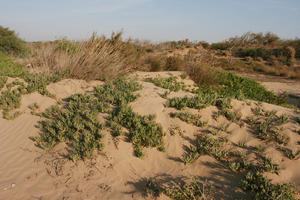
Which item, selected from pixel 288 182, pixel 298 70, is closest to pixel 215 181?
pixel 288 182

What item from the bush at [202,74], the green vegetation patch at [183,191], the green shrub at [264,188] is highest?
the bush at [202,74]

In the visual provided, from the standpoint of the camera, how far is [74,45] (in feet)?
24.8

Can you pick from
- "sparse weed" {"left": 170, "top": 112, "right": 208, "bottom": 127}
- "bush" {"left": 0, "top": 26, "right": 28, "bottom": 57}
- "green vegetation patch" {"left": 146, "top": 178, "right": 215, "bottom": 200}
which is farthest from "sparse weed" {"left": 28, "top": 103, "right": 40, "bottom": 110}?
"bush" {"left": 0, "top": 26, "right": 28, "bottom": 57}

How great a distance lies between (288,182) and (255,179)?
500mm

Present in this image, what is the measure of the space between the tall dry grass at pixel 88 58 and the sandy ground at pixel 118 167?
8.75 feet

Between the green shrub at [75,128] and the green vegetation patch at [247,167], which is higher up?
the green shrub at [75,128]

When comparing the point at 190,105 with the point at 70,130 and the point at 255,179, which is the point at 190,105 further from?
the point at 70,130

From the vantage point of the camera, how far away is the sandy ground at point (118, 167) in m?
2.80

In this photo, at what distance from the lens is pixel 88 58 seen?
6.56 metres

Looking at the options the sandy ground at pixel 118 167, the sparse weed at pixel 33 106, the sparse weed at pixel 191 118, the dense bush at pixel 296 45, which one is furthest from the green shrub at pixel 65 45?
the dense bush at pixel 296 45

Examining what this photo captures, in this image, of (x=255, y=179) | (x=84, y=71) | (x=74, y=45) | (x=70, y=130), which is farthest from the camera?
(x=74, y=45)

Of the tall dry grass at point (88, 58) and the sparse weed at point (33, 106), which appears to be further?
the tall dry grass at point (88, 58)

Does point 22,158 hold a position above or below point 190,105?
below

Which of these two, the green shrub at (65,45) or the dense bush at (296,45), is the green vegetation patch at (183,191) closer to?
the green shrub at (65,45)
